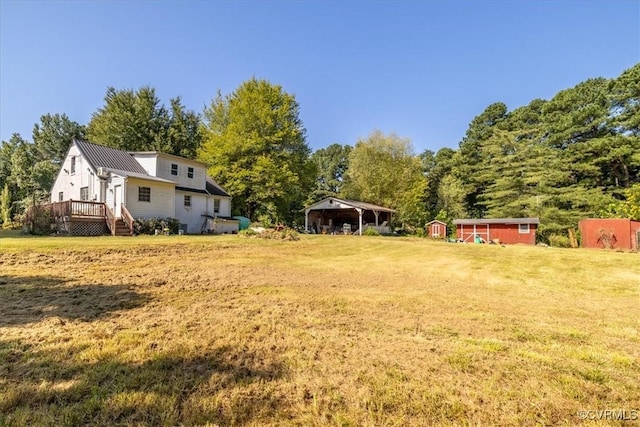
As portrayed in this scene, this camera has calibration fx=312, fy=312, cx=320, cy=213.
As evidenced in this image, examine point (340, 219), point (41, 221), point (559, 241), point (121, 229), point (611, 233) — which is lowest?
point (559, 241)

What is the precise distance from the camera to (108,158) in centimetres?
2072

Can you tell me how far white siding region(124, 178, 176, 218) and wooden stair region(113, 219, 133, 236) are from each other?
4.67 ft

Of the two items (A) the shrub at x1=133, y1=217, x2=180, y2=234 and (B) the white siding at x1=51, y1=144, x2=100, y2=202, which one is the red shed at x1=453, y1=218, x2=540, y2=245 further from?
(B) the white siding at x1=51, y1=144, x2=100, y2=202

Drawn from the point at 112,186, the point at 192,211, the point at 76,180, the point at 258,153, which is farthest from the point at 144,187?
the point at 258,153

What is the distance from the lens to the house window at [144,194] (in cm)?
1825

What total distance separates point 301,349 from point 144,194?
18.1 m

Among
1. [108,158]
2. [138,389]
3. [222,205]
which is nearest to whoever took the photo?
[138,389]

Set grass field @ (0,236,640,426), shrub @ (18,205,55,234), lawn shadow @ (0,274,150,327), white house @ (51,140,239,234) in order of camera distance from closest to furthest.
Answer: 1. grass field @ (0,236,640,426)
2. lawn shadow @ (0,274,150,327)
3. shrub @ (18,205,55,234)
4. white house @ (51,140,239,234)

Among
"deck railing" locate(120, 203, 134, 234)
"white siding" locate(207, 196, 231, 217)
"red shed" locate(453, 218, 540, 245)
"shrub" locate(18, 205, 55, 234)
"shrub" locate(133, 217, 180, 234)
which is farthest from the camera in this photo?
"red shed" locate(453, 218, 540, 245)

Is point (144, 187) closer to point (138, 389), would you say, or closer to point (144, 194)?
point (144, 194)

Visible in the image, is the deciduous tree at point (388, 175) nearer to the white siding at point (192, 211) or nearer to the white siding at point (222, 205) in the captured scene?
the white siding at point (222, 205)

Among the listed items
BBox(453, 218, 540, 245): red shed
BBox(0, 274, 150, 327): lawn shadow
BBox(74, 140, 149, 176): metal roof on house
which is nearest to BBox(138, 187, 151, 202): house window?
BBox(74, 140, 149, 176): metal roof on house

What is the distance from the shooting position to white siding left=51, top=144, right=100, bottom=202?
1913cm

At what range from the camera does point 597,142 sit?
28.4 meters
